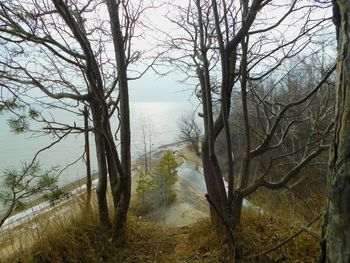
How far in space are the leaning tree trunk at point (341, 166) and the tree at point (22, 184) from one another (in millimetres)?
2523

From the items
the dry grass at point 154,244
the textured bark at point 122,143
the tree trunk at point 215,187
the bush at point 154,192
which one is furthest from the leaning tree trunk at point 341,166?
the bush at point 154,192

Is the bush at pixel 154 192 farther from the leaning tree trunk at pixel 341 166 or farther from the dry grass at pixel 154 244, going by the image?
the leaning tree trunk at pixel 341 166

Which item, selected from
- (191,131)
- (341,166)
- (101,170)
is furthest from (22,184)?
(191,131)

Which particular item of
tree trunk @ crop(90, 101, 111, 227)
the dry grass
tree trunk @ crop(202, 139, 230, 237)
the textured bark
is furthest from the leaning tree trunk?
tree trunk @ crop(90, 101, 111, 227)

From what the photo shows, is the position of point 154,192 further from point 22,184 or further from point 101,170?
point 22,184

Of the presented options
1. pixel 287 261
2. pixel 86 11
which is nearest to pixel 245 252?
pixel 287 261

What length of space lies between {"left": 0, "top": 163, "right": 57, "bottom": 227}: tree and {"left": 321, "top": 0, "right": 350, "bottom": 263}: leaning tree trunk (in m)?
2.52

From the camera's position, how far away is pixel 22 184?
263 cm

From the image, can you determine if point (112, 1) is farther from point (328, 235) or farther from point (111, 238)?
point (328, 235)

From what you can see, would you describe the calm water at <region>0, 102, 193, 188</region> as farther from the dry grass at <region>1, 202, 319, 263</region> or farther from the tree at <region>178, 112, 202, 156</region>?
the tree at <region>178, 112, 202, 156</region>

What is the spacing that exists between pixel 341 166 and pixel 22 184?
105 inches

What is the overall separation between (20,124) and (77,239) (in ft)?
4.16

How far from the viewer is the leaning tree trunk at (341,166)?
830 mm

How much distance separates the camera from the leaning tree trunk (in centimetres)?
83
